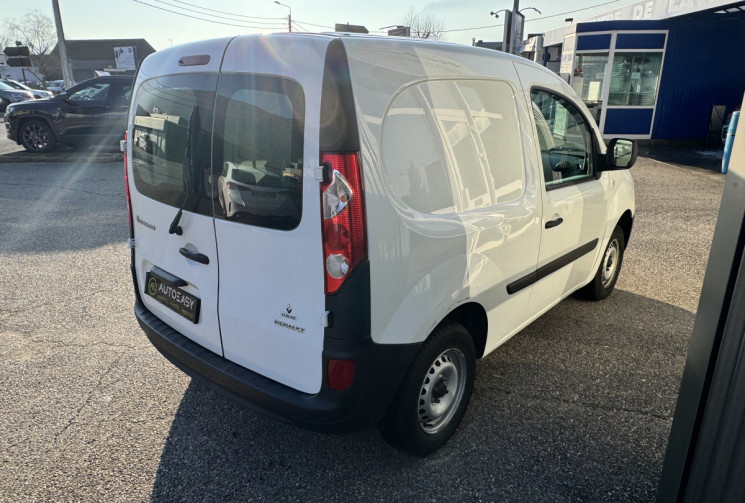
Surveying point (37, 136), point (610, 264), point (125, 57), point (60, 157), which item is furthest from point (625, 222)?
point (125, 57)

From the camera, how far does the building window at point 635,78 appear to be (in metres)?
14.7

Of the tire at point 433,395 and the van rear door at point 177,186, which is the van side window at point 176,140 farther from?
the tire at point 433,395

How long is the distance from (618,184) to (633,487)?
7.62ft

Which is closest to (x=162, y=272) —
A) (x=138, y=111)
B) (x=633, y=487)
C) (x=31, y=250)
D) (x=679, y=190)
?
(x=138, y=111)

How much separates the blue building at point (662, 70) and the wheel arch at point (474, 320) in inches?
573

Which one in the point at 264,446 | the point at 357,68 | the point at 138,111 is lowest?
the point at 264,446

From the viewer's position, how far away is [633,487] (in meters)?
2.32

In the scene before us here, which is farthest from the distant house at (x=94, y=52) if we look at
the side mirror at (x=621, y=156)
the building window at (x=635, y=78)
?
the side mirror at (x=621, y=156)

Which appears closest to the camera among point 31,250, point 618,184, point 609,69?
point 618,184

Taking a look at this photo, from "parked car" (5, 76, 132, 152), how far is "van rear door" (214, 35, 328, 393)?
11510 mm

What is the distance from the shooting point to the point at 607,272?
14.2ft

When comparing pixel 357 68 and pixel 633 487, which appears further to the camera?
pixel 633 487

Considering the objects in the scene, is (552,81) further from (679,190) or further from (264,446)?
(679,190)

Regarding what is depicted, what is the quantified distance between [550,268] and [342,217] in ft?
5.68
